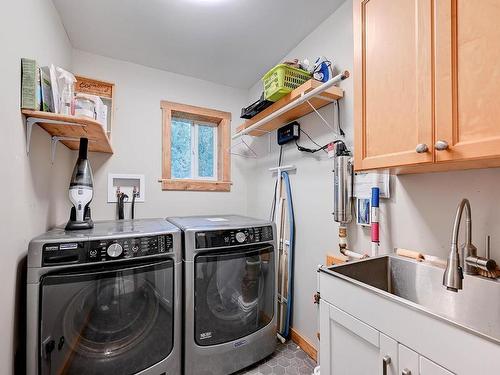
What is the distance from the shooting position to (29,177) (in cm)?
126

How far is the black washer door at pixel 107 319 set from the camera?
45.8 inches

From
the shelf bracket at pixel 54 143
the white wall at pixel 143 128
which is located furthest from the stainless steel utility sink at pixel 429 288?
the shelf bracket at pixel 54 143

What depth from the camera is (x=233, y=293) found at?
5.50ft

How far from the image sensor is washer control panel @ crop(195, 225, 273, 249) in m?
1.55

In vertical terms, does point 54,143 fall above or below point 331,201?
above

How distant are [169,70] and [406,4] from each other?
84.5 inches

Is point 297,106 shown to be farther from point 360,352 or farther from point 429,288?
point 360,352

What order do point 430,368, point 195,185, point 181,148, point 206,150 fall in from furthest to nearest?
point 206,150 < point 181,148 < point 195,185 < point 430,368

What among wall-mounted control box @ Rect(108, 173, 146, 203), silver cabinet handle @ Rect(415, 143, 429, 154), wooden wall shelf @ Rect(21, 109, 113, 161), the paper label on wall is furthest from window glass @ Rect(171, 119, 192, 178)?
silver cabinet handle @ Rect(415, 143, 429, 154)

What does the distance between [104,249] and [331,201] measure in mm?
1447

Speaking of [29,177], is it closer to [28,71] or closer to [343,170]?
[28,71]

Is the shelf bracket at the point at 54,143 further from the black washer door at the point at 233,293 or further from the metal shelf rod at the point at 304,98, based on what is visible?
the metal shelf rod at the point at 304,98

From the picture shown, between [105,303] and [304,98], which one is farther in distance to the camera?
[304,98]

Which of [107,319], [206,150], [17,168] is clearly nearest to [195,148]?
[206,150]
